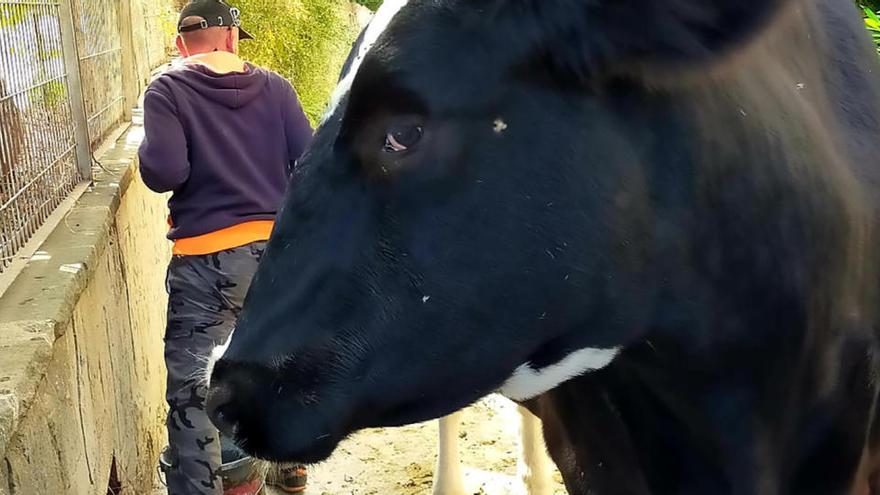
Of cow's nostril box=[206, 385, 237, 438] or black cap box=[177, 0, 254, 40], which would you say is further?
black cap box=[177, 0, 254, 40]

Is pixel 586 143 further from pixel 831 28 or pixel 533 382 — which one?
pixel 831 28

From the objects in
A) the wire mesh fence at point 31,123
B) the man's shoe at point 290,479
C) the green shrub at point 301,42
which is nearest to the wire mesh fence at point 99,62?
the wire mesh fence at point 31,123

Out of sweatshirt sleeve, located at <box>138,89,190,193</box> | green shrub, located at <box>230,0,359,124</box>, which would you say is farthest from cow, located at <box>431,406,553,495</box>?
green shrub, located at <box>230,0,359,124</box>

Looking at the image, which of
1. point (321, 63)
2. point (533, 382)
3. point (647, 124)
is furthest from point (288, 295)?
point (321, 63)

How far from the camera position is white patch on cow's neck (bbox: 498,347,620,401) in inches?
42.1

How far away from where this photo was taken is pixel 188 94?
9.21 feet

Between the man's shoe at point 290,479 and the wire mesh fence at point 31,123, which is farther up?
the wire mesh fence at point 31,123

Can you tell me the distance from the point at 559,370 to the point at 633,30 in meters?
0.40

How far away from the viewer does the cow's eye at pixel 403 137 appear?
968 mm

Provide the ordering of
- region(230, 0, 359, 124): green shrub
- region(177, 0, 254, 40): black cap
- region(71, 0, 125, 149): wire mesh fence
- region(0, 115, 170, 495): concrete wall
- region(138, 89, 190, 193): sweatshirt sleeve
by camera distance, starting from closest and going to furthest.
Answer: region(0, 115, 170, 495): concrete wall < region(138, 89, 190, 193): sweatshirt sleeve < region(177, 0, 254, 40): black cap < region(71, 0, 125, 149): wire mesh fence < region(230, 0, 359, 124): green shrub

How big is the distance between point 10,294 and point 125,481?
1138mm

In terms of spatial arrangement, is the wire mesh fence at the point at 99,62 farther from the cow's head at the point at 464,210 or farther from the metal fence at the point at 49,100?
the cow's head at the point at 464,210

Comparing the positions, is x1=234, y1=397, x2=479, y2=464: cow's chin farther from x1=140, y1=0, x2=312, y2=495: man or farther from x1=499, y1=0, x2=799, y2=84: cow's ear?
x1=140, y1=0, x2=312, y2=495: man

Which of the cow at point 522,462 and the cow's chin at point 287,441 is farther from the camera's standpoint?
the cow at point 522,462
